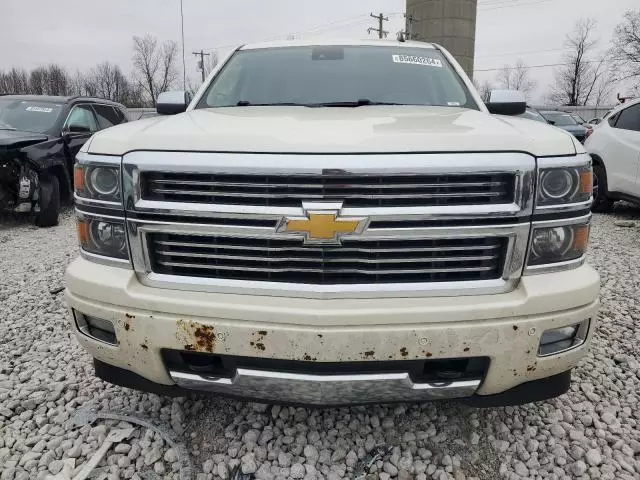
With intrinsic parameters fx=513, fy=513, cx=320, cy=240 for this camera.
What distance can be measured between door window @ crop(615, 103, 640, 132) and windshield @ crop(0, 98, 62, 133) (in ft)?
25.7

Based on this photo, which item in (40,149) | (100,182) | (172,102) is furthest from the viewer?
(40,149)

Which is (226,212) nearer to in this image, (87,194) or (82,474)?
(87,194)

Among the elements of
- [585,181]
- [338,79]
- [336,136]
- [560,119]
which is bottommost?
[560,119]

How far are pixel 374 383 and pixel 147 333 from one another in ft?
2.74

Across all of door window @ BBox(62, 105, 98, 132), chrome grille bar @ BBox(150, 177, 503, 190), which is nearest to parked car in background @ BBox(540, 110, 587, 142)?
door window @ BBox(62, 105, 98, 132)

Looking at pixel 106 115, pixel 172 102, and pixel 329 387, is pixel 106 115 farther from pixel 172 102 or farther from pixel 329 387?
pixel 329 387

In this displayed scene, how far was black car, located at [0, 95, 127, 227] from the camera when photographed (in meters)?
6.42

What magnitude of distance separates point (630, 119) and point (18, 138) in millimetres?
7875

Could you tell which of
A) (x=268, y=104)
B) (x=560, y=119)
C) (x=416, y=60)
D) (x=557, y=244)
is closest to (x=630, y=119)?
(x=416, y=60)

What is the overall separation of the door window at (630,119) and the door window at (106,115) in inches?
301

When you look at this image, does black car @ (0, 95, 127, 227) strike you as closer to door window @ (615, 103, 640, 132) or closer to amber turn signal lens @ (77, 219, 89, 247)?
amber turn signal lens @ (77, 219, 89, 247)

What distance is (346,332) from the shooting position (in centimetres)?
174

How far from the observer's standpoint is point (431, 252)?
181 cm

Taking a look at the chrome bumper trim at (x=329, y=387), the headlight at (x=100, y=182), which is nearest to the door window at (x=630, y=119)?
the chrome bumper trim at (x=329, y=387)
